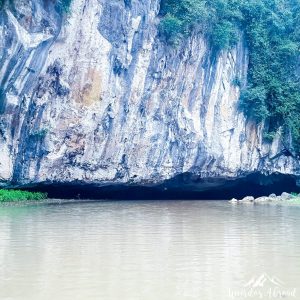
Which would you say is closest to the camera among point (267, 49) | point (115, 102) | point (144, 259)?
point (144, 259)

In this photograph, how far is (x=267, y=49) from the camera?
65.8ft

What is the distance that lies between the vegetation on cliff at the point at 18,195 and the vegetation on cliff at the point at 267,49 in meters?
7.58

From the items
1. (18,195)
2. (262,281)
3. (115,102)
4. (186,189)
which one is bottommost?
(262,281)

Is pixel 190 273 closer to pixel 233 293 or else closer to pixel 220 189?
pixel 233 293

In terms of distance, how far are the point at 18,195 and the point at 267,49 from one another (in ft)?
34.9

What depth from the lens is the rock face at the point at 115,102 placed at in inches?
563

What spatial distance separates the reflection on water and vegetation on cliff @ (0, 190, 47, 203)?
505 cm

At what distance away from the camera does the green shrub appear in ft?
49.1

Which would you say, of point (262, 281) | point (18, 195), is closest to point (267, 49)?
point (18, 195)

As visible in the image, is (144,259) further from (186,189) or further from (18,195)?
(186,189)

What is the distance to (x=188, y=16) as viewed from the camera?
17578mm

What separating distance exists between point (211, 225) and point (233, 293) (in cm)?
517

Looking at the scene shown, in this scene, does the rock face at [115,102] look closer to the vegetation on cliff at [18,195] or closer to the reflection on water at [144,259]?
the vegetation on cliff at [18,195]

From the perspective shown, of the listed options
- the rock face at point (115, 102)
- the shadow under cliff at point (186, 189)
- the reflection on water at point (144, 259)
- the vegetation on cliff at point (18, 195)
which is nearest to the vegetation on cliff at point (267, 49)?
the rock face at point (115, 102)
